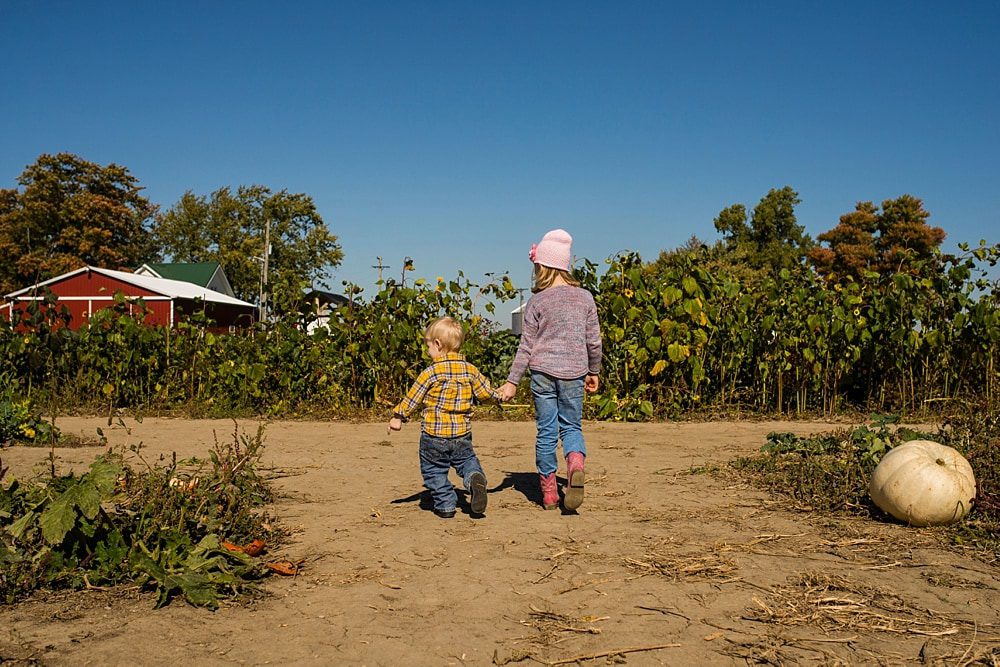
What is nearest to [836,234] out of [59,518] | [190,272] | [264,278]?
[264,278]

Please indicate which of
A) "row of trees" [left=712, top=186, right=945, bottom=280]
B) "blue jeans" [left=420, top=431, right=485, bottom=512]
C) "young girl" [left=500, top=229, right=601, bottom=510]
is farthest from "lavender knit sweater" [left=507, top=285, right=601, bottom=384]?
"row of trees" [left=712, top=186, right=945, bottom=280]

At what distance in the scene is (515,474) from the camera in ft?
22.2

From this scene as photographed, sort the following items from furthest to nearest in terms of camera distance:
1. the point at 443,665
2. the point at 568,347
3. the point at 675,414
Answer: the point at 675,414
the point at 568,347
the point at 443,665

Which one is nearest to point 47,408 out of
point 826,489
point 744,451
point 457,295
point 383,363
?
point 383,363

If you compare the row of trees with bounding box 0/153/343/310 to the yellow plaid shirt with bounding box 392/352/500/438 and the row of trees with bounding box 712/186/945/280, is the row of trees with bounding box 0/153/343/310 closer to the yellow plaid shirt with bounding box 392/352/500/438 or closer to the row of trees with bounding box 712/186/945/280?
the row of trees with bounding box 712/186/945/280

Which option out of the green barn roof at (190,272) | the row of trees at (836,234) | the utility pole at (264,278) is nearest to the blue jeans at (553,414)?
the utility pole at (264,278)

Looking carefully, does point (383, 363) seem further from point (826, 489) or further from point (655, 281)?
point (826, 489)

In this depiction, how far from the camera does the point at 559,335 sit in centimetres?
532

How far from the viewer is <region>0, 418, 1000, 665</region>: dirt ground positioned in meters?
3.04

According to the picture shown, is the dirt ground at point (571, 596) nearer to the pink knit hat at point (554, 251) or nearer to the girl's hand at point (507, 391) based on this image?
the girl's hand at point (507, 391)

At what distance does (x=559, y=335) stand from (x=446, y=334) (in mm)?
706

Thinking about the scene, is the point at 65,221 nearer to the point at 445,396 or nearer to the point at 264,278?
the point at 264,278

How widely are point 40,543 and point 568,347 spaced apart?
3.04 m

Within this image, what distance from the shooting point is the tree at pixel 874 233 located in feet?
129
